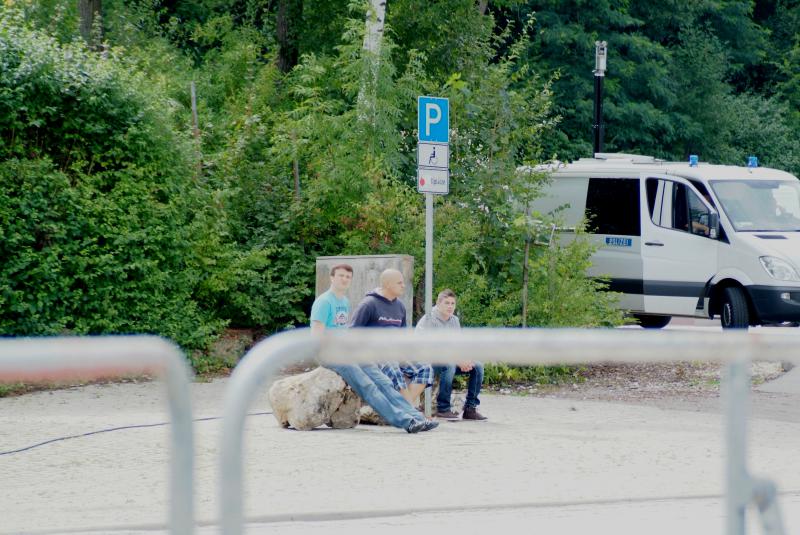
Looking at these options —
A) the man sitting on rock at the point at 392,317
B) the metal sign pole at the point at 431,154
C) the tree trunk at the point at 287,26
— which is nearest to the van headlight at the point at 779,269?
the metal sign pole at the point at 431,154

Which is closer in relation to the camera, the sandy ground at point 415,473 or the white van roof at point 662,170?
the sandy ground at point 415,473

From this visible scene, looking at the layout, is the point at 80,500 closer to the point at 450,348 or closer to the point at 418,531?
the point at 418,531

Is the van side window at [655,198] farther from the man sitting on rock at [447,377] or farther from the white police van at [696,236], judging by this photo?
the man sitting on rock at [447,377]

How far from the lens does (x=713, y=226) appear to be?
49.7 ft

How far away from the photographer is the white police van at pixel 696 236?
575 inches

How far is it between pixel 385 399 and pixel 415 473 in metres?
1.52

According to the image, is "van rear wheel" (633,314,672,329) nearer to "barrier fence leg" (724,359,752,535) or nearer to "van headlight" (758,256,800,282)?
"van headlight" (758,256,800,282)

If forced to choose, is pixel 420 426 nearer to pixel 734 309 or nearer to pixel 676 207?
pixel 734 309

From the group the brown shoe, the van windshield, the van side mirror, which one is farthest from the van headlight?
the brown shoe

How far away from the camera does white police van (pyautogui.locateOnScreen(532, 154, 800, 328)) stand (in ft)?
47.9

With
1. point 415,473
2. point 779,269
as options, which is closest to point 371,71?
point 779,269

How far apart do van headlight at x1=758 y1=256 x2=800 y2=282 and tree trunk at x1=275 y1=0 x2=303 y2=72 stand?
10.6 m

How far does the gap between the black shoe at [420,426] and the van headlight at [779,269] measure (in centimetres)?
684

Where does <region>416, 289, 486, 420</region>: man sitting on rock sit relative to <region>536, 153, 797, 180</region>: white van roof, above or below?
below
